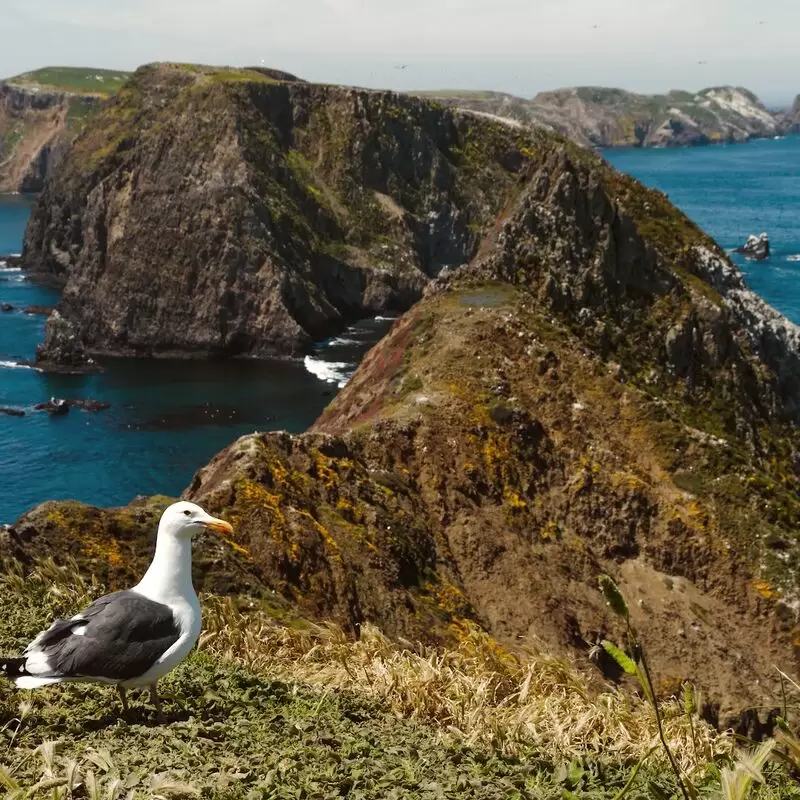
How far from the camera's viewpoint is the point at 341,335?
139 metres

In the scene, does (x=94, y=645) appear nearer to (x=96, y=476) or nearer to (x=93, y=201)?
(x=96, y=476)

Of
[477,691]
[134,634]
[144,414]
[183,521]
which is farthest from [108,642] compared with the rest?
[144,414]

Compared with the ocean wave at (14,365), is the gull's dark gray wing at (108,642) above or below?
above

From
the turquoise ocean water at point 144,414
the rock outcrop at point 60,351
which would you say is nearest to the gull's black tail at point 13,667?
the turquoise ocean water at point 144,414

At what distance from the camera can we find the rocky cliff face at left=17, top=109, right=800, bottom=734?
27.1 m

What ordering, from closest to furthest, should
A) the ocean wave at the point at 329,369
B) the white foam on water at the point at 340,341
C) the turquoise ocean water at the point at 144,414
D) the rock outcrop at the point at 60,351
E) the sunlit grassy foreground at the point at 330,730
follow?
the sunlit grassy foreground at the point at 330,730
the turquoise ocean water at the point at 144,414
the ocean wave at the point at 329,369
the rock outcrop at the point at 60,351
the white foam on water at the point at 340,341

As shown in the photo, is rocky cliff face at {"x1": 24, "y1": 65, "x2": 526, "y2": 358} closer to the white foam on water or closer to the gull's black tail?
the white foam on water

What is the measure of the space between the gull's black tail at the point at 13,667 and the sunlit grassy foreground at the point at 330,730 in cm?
50

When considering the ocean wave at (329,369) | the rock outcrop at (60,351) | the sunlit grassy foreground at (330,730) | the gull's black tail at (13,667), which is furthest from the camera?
the rock outcrop at (60,351)

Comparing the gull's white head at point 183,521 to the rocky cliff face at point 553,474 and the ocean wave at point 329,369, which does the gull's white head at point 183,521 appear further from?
the ocean wave at point 329,369

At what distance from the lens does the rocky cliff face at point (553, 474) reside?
27109 mm

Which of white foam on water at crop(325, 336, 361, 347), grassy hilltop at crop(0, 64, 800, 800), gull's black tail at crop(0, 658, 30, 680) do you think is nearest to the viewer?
gull's black tail at crop(0, 658, 30, 680)

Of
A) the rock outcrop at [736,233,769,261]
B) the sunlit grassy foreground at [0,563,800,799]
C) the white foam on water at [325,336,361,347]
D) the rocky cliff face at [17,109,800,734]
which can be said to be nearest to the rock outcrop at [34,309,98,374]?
the white foam on water at [325,336,361,347]

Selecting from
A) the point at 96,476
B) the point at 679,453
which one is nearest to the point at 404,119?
the point at 96,476
